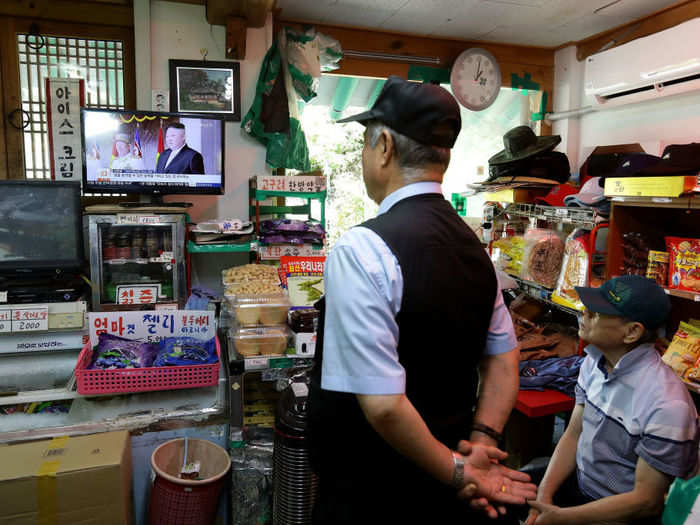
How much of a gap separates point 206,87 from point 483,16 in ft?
7.01

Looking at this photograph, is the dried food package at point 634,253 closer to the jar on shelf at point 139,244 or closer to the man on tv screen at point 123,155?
the jar on shelf at point 139,244

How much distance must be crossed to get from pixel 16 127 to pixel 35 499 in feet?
9.13

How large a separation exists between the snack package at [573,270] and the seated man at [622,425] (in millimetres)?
816

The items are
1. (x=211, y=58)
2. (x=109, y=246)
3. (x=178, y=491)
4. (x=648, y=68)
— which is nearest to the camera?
(x=178, y=491)

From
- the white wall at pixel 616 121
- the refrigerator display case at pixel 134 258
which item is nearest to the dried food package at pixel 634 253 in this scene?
the white wall at pixel 616 121

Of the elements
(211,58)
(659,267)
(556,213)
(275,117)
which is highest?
(211,58)

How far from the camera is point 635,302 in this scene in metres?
1.75

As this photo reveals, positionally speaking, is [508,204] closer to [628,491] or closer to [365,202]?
[628,491]

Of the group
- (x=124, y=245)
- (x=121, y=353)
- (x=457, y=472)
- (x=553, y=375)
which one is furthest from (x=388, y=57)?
(x=457, y=472)

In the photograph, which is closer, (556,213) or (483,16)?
(556,213)

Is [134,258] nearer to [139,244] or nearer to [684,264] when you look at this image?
[139,244]

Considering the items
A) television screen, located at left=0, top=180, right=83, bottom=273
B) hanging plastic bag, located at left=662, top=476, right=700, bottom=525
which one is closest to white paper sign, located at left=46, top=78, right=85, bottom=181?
television screen, located at left=0, top=180, right=83, bottom=273

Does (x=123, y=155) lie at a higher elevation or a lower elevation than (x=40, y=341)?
higher

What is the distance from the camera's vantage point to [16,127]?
353cm
